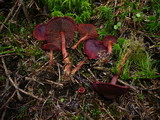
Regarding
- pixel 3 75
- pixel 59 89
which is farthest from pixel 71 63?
pixel 3 75

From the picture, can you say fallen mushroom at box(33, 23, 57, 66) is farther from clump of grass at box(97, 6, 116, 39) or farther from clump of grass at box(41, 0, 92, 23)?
clump of grass at box(97, 6, 116, 39)

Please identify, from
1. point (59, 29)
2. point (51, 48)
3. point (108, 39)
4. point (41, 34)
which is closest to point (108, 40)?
point (108, 39)

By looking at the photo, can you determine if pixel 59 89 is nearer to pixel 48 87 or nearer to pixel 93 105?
pixel 48 87

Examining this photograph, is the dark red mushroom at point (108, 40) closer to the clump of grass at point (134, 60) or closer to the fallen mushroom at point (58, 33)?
the clump of grass at point (134, 60)

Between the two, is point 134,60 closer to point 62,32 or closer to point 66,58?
point 66,58

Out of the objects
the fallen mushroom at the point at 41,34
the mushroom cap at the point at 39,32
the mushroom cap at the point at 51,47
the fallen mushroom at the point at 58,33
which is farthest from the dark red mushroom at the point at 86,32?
the mushroom cap at the point at 39,32

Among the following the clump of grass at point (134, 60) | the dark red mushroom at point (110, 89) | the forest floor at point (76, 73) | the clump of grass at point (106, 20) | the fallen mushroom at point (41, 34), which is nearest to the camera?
the dark red mushroom at point (110, 89)

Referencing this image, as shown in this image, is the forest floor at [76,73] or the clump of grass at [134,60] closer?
the forest floor at [76,73]

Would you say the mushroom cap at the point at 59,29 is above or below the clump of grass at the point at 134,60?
above
